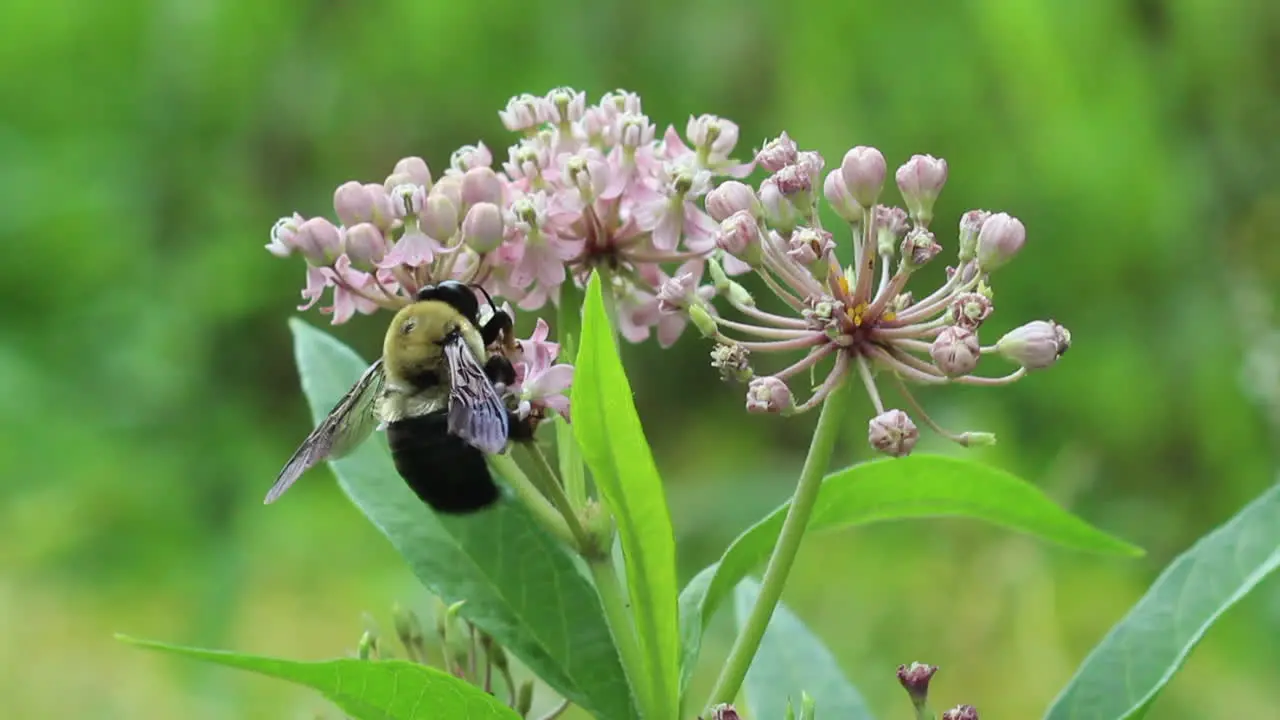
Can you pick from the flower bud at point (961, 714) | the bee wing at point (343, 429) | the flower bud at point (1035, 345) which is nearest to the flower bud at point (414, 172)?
the bee wing at point (343, 429)

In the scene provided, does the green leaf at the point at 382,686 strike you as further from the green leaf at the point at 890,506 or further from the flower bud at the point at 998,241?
the flower bud at the point at 998,241

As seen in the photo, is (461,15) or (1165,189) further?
(461,15)

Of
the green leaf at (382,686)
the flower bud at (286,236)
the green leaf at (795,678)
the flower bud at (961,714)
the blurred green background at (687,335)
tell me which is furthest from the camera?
the blurred green background at (687,335)

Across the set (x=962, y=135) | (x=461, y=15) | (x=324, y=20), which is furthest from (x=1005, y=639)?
(x=324, y=20)

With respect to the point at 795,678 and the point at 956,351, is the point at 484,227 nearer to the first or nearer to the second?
the point at 956,351

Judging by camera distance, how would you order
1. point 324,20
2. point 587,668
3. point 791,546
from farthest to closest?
point 324,20 → point 587,668 → point 791,546

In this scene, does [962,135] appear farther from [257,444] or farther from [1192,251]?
[257,444]

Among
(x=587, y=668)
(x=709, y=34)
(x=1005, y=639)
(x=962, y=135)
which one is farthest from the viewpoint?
(x=709, y=34)

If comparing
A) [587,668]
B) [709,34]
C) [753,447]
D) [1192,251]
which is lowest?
[587,668]
